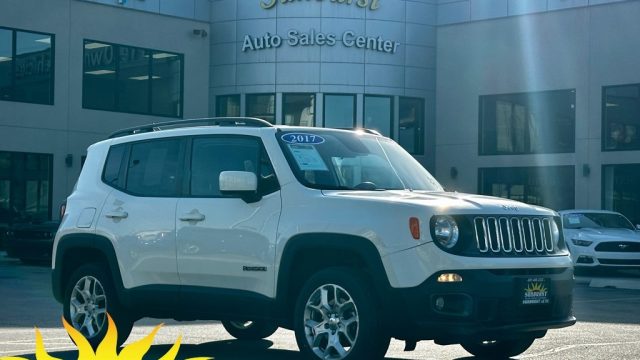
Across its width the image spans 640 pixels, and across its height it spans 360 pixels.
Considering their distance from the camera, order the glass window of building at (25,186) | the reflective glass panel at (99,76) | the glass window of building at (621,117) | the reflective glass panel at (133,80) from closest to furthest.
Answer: the glass window of building at (25,186), the glass window of building at (621,117), the reflective glass panel at (99,76), the reflective glass panel at (133,80)

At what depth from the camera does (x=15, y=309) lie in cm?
1310

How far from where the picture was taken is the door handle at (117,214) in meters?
8.93

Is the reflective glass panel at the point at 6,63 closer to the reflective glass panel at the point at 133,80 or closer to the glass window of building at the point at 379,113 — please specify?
the reflective glass panel at the point at 133,80

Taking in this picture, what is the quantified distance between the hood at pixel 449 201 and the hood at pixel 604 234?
15452 millimetres

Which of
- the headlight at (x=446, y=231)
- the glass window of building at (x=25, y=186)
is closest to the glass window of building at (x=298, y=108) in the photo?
the glass window of building at (x=25, y=186)

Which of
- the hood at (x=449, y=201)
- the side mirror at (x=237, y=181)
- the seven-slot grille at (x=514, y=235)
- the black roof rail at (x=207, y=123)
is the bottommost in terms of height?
the seven-slot grille at (x=514, y=235)

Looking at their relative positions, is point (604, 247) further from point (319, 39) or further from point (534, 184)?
point (319, 39)

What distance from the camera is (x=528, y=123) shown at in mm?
35312

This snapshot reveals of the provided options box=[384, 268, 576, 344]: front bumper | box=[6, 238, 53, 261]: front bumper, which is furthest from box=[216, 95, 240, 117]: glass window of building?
box=[384, 268, 576, 344]: front bumper

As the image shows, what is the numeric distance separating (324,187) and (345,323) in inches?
41.5

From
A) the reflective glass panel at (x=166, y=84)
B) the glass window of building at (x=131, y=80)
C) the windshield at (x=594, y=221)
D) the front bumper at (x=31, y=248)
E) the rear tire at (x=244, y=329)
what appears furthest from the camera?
the reflective glass panel at (x=166, y=84)

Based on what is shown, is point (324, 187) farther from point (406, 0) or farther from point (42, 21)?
point (406, 0)

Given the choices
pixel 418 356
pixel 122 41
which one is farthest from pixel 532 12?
pixel 418 356

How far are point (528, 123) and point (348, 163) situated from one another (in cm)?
2777
